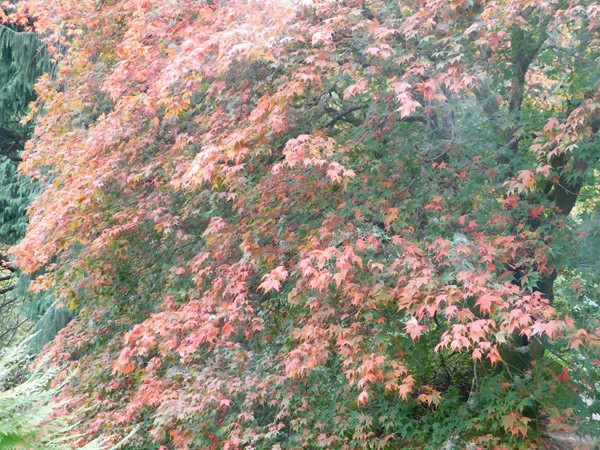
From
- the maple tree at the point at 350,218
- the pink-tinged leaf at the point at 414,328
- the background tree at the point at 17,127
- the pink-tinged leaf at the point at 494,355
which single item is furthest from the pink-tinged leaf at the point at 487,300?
the background tree at the point at 17,127

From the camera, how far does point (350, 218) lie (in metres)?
7.16

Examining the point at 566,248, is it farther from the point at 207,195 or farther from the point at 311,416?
the point at 207,195

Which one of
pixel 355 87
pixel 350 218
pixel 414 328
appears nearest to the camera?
pixel 414 328

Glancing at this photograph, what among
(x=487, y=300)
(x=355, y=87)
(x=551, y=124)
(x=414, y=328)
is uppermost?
(x=355, y=87)

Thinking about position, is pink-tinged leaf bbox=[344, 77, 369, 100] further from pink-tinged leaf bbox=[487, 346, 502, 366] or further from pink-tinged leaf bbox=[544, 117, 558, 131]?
pink-tinged leaf bbox=[487, 346, 502, 366]

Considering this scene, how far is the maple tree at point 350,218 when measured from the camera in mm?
6184

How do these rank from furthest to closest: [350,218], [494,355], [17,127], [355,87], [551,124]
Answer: [17,127], [350,218], [355,87], [551,124], [494,355]

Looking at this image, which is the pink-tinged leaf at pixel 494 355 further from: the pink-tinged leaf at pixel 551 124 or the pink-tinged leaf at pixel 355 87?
the pink-tinged leaf at pixel 355 87

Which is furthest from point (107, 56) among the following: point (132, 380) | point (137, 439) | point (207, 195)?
point (137, 439)

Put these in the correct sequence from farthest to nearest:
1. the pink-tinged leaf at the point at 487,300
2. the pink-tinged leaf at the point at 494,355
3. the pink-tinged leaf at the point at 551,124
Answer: the pink-tinged leaf at the point at 551,124
the pink-tinged leaf at the point at 487,300
the pink-tinged leaf at the point at 494,355

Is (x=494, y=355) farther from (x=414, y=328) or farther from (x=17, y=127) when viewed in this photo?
(x=17, y=127)

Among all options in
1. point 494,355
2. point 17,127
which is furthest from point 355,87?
point 17,127

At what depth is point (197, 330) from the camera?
6.96 meters

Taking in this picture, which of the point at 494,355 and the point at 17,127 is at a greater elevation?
the point at 494,355
